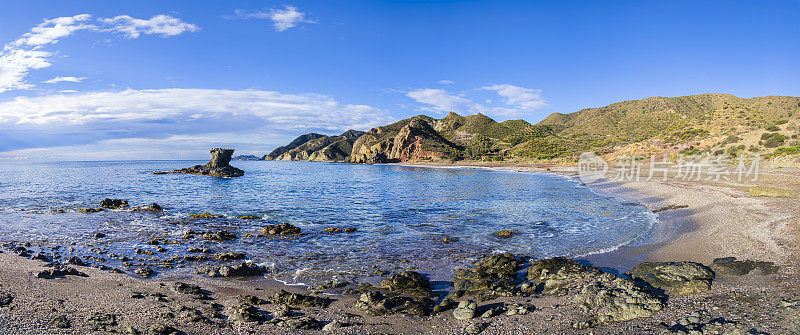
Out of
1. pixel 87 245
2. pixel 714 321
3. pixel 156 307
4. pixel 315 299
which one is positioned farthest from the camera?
pixel 87 245

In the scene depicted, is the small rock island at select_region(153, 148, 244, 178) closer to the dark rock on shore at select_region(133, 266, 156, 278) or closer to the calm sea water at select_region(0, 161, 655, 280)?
the calm sea water at select_region(0, 161, 655, 280)

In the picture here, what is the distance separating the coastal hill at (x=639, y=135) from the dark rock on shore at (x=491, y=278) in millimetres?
58210

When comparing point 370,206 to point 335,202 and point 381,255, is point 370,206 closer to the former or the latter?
point 335,202

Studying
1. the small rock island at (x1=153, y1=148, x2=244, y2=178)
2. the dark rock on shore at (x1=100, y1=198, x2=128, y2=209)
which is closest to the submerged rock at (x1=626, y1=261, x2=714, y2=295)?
the dark rock on shore at (x1=100, y1=198, x2=128, y2=209)

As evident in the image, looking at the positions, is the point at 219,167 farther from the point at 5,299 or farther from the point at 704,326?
the point at 704,326

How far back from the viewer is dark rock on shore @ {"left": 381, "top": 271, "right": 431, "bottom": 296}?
10191 millimetres

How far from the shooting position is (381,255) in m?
14.4

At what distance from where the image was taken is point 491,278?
11.1 metres

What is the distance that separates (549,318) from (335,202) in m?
26.3

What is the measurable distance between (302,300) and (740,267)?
13142 millimetres

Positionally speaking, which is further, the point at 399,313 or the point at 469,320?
the point at 399,313

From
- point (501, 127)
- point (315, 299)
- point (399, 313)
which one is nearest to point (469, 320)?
point (399, 313)

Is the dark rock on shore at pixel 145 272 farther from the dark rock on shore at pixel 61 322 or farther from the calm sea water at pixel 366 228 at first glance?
the dark rock on shore at pixel 61 322

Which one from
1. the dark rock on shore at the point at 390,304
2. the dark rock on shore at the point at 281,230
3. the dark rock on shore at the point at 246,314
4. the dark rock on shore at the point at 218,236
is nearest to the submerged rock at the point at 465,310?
the dark rock on shore at the point at 390,304
